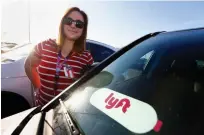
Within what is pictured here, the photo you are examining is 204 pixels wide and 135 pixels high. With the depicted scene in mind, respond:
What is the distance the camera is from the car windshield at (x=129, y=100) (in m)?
1.29

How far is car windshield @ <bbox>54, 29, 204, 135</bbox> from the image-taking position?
1293mm

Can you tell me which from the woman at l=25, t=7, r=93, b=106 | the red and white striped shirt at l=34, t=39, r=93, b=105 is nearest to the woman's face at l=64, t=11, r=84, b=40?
the woman at l=25, t=7, r=93, b=106

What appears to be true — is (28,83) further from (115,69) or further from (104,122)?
(104,122)

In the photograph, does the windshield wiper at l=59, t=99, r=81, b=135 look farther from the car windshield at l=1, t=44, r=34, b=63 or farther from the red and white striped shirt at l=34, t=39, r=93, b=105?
the car windshield at l=1, t=44, r=34, b=63

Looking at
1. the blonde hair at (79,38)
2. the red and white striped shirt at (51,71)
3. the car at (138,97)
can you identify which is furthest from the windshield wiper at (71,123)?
the blonde hair at (79,38)

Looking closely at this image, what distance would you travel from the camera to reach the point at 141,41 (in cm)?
222

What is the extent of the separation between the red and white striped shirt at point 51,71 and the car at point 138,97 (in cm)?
56

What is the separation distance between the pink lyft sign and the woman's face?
1129 mm

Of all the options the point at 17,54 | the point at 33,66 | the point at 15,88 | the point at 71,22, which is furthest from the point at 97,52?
the point at 71,22

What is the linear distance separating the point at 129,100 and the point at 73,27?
1360 mm

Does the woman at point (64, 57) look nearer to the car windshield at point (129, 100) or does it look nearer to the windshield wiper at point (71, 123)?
the car windshield at point (129, 100)

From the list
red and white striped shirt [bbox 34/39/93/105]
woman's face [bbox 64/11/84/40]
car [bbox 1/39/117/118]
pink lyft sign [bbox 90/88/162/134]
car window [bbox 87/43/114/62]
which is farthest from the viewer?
car window [bbox 87/43/114/62]

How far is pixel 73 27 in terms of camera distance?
2660mm

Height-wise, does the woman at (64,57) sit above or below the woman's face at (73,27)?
below
